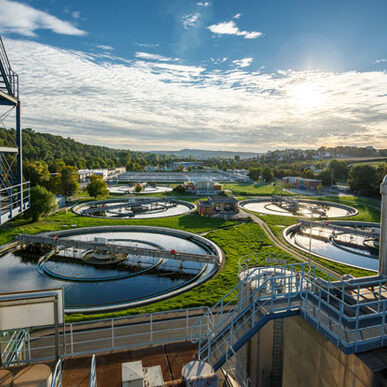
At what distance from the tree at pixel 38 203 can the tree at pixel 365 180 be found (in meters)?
56.9

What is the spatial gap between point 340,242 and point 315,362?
24035mm

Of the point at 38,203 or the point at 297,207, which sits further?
the point at 297,207

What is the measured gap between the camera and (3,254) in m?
24.1

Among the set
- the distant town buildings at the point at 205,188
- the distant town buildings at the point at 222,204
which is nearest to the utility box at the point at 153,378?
the distant town buildings at the point at 222,204

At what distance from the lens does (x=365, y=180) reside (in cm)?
6084

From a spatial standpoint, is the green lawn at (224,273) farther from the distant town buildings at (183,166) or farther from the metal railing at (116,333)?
the distant town buildings at (183,166)

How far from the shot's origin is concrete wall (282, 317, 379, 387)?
20.5ft

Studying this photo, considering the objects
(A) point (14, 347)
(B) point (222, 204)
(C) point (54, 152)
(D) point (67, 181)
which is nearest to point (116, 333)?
(A) point (14, 347)

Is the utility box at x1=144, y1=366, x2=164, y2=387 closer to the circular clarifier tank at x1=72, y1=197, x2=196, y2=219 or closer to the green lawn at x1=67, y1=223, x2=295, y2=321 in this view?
the green lawn at x1=67, y1=223, x2=295, y2=321

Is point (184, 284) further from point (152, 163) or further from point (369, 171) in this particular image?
point (152, 163)

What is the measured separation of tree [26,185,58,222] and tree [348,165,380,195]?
5686cm

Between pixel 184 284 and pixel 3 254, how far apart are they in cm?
1609

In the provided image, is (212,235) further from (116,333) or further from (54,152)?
(54,152)

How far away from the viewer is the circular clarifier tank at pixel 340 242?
79.7 feet
